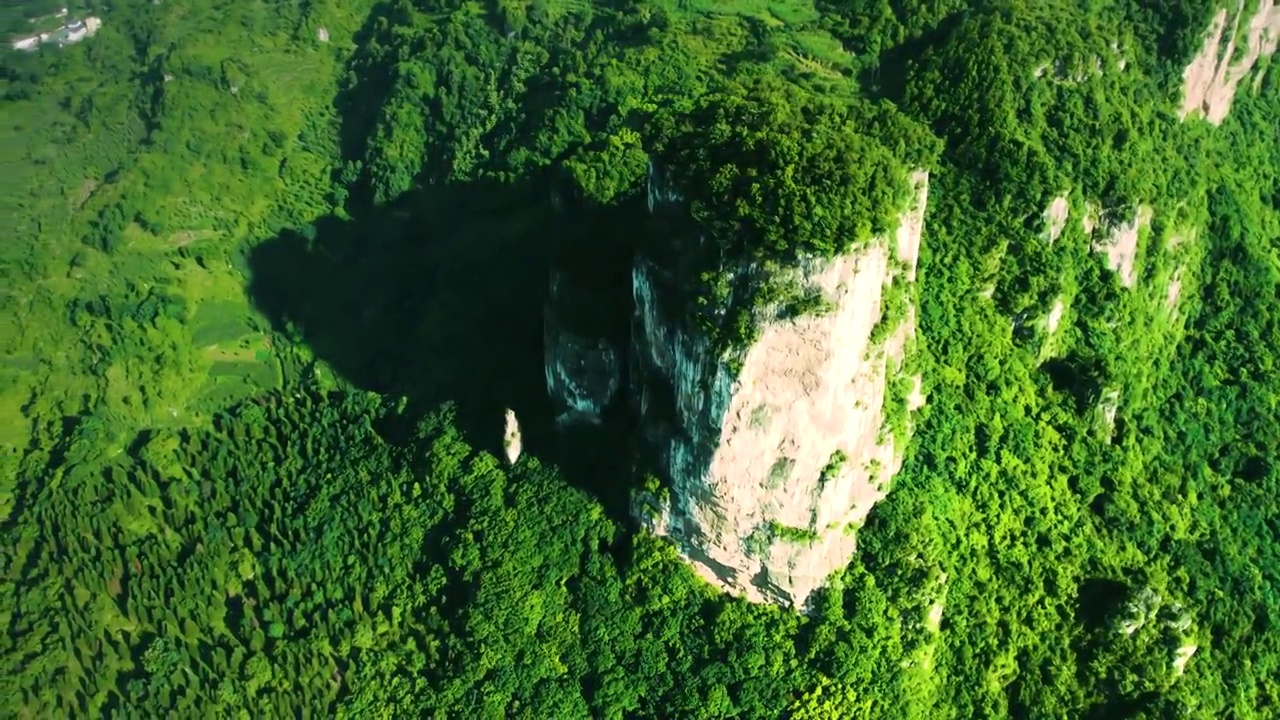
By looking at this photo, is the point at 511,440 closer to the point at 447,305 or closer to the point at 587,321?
the point at 587,321

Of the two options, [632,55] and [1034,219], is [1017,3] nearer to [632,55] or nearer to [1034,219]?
[1034,219]

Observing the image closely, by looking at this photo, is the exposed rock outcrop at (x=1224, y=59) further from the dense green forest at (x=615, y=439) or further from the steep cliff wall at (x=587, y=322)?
the steep cliff wall at (x=587, y=322)

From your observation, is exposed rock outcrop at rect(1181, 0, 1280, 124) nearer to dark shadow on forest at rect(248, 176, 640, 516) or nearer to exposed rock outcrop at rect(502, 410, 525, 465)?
dark shadow on forest at rect(248, 176, 640, 516)

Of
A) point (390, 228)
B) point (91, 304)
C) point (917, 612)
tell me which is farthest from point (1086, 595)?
point (91, 304)

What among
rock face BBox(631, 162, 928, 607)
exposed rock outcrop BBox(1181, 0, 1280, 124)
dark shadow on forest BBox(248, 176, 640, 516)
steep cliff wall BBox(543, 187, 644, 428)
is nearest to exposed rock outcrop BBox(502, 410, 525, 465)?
dark shadow on forest BBox(248, 176, 640, 516)

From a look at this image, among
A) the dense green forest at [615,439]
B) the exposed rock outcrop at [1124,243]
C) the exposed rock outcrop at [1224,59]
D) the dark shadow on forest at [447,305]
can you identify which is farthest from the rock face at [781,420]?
the exposed rock outcrop at [1224,59]
